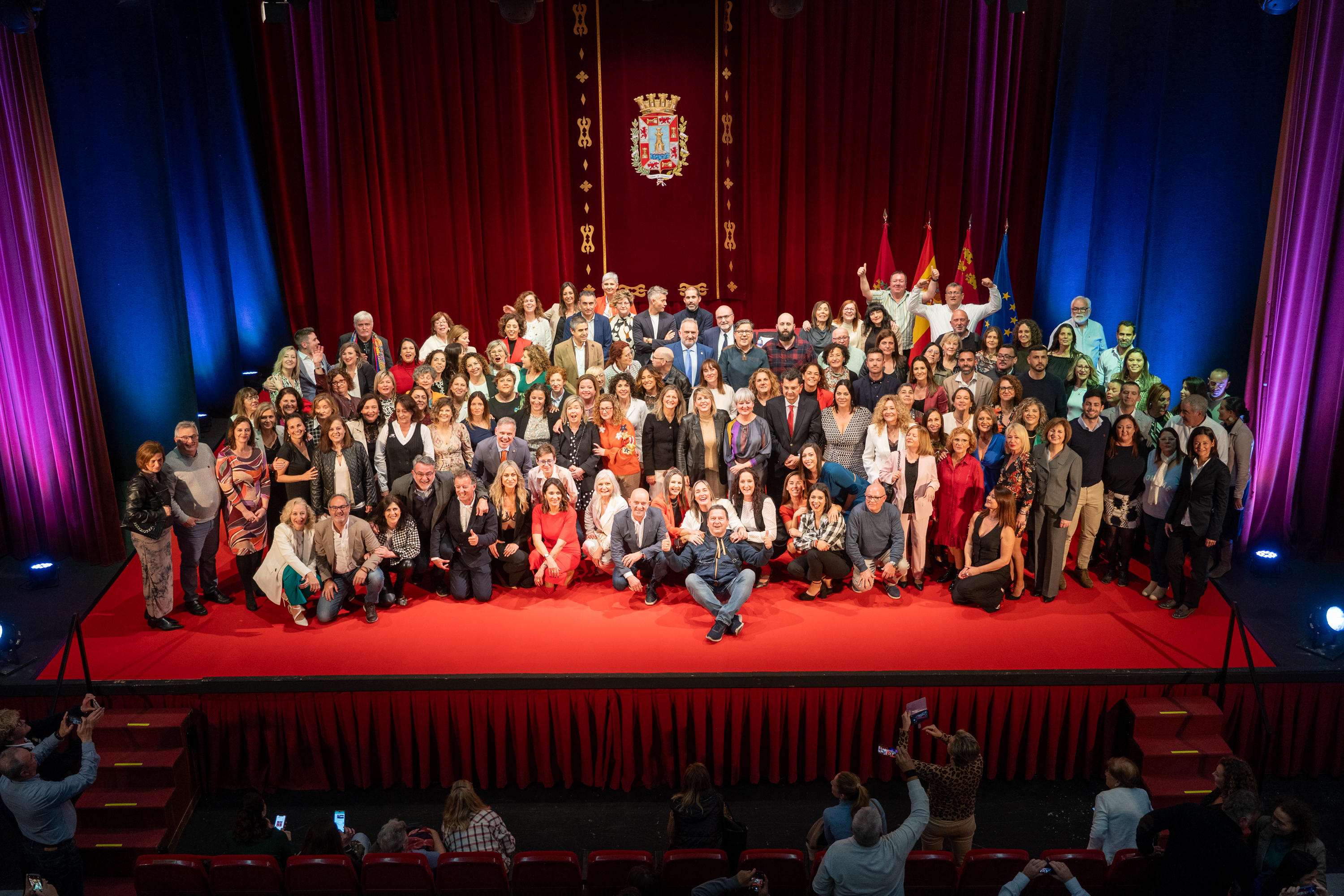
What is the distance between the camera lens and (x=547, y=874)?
4.40 metres

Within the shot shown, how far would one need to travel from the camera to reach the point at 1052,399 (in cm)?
701

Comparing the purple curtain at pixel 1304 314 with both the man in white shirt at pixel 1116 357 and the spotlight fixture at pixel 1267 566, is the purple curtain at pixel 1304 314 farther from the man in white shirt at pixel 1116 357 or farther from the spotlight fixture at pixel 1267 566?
the man in white shirt at pixel 1116 357

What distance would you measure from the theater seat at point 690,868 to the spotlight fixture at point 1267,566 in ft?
16.5

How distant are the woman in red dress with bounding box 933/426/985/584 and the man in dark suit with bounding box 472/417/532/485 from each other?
9.32ft

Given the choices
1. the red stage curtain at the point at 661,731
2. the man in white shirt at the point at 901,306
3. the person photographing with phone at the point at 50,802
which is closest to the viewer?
the person photographing with phone at the point at 50,802

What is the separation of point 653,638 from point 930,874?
2289 millimetres

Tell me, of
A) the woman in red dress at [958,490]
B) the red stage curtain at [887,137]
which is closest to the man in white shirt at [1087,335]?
the woman in red dress at [958,490]

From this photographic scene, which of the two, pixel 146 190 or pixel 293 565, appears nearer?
pixel 293 565

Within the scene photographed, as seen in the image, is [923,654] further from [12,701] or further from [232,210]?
[232,210]

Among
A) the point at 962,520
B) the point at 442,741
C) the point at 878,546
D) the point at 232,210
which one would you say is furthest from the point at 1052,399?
the point at 232,210

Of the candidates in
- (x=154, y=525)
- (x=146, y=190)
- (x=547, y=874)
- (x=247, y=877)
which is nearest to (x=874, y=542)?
(x=547, y=874)

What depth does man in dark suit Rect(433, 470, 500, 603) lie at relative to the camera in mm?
6430

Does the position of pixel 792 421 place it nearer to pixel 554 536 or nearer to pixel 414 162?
pixel 554 536

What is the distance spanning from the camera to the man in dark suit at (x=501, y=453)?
6.64m
